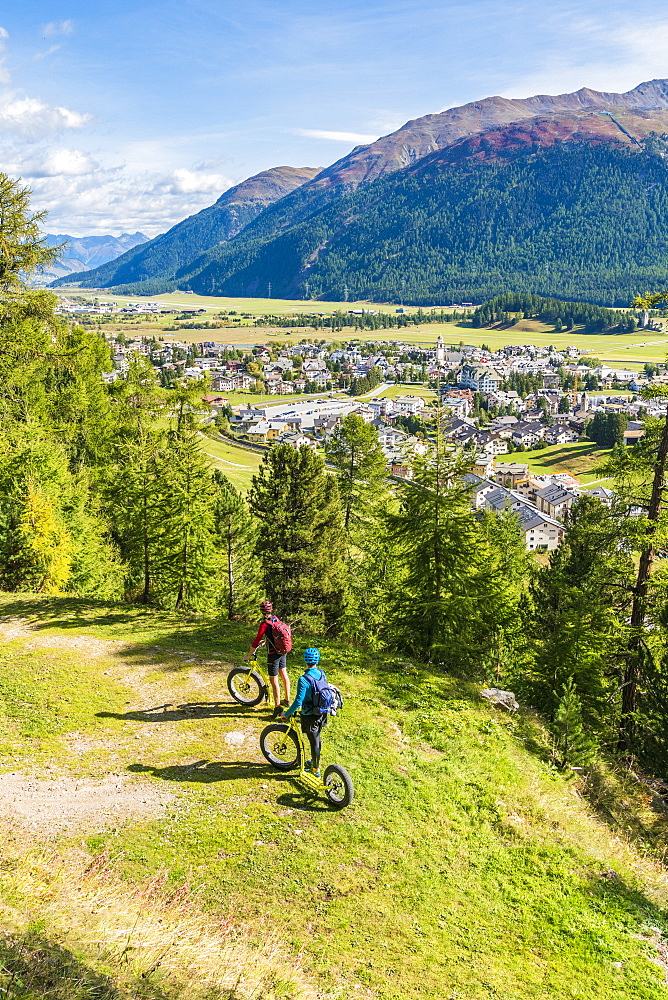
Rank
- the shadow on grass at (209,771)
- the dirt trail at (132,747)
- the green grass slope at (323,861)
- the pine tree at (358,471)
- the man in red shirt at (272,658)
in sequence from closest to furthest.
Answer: the green grass slope at (323,861), the dirt trail at (132,747), the shadow on grass at (209,771), the man in red shirt at (272,658), the pine tree at (358,471)

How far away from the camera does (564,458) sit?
14612 centimetres

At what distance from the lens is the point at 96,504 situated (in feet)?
118

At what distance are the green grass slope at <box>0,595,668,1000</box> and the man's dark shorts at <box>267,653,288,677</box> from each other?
1344mm

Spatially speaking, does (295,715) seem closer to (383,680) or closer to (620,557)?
(383,680)

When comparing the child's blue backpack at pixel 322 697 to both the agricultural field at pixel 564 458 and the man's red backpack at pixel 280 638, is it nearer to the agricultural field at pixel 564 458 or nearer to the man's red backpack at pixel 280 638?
the man's red backpack at pixel 280 638

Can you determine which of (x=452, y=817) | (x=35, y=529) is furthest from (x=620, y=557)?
(x=35, y=529)

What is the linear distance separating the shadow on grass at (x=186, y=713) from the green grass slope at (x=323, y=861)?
5 cm

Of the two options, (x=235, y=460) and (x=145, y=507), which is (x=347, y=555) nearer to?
(x=145, y=507)

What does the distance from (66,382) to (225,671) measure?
106 ft

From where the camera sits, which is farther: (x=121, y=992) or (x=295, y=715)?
(x=295, y=715)

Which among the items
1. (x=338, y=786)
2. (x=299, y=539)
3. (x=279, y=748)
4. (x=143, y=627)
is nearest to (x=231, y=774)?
(x=279, y=748)

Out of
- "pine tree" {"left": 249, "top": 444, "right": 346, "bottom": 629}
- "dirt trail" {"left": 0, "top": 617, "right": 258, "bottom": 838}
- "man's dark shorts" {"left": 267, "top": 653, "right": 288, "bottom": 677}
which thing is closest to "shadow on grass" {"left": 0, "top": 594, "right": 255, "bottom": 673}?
"dirt trail" {"left": 0, "top": 617, "right": 258, "bottom": 838}

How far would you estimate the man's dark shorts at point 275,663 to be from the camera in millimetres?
12344

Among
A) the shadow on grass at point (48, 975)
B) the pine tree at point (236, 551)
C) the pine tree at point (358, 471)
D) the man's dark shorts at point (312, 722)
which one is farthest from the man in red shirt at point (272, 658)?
the pine tree at point (358, 471)
